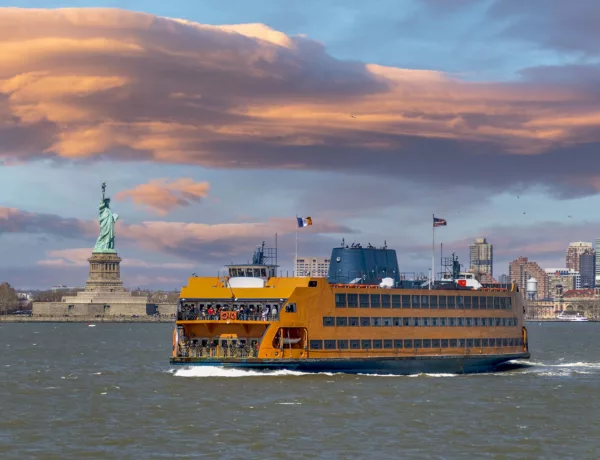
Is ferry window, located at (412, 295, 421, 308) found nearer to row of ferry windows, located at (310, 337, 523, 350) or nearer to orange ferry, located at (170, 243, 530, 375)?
orange ferry, located at (170, 243, 530, 375)

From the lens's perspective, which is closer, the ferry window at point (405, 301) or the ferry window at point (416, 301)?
the ferry window at point (405, 301)

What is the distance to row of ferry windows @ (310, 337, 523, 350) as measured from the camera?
7231 cm

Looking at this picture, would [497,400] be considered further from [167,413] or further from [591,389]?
[167,413]

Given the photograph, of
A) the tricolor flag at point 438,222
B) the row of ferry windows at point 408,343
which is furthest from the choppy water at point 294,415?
the tricolor flag at point 438,222

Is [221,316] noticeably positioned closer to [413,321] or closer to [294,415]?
[413,321]

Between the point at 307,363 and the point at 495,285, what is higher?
the point at 495,285

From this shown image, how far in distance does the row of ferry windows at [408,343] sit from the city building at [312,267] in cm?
507

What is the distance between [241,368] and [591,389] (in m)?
22.4

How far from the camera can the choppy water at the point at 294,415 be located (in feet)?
153

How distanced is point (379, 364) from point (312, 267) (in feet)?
34.0

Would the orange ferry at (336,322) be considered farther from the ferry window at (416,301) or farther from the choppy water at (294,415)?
the choppy water at (294,415)

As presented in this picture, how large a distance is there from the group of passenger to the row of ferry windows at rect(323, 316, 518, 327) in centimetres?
369

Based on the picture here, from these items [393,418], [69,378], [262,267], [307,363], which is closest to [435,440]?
[393,418]

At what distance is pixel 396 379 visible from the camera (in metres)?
73.4
